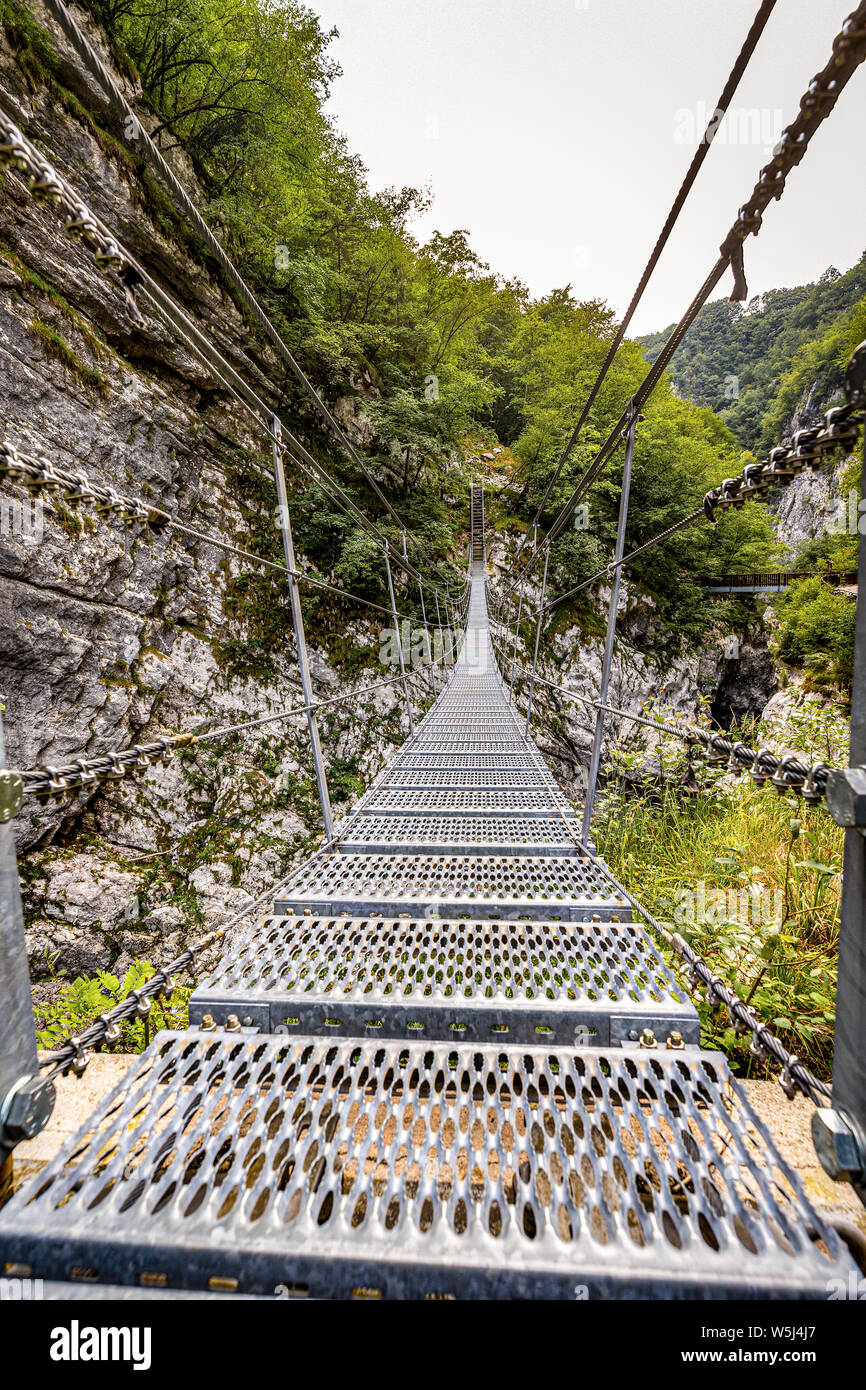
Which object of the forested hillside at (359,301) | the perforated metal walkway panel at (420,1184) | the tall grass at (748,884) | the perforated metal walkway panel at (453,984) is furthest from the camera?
the forested hillside at (359,301)

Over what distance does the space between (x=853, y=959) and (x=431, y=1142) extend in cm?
58

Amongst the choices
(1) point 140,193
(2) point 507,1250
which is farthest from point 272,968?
(1) point 140,193

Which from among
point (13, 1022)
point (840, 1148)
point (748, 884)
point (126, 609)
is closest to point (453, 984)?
point (840, 1148)

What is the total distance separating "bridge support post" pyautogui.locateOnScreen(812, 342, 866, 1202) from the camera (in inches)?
20.9

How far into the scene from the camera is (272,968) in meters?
1.02

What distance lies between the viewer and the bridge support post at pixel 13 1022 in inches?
24.1

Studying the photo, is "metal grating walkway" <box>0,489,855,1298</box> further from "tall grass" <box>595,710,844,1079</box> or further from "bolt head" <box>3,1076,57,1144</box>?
"tall grass" <box>595,710,844,1079</box>

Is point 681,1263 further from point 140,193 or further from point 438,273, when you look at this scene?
point 438,273

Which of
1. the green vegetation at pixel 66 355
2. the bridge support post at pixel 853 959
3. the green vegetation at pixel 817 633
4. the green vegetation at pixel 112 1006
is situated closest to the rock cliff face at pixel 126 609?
the green vegetation at pixel 66 355

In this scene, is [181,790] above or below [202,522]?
below

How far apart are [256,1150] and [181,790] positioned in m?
5.04

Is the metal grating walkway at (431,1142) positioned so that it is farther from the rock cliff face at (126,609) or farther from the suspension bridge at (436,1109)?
the rock cliff face at (126,609)

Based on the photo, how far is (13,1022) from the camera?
0.63 m

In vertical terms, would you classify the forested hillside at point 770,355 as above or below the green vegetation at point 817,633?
above
